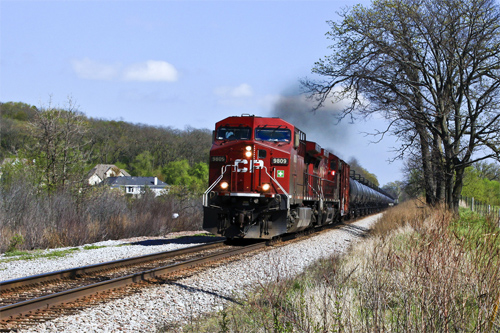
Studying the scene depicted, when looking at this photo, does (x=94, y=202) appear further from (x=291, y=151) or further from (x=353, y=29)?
(x=353, y=29)

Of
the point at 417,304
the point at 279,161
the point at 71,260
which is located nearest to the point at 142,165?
the point at 279,161

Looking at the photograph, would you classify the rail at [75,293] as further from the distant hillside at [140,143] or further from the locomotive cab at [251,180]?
the distant hillside at [140,143]

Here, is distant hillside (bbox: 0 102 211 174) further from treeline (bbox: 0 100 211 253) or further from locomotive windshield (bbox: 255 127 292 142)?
locomotive windshield (bbox: 255 127 292 142)

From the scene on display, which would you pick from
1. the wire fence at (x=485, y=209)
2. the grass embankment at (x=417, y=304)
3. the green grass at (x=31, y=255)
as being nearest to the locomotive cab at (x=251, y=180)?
the green grass at (x=31, y=255)

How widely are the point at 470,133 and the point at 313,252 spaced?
8869mm

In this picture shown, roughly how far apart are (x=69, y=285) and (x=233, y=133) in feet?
24.8

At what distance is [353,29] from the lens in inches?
703

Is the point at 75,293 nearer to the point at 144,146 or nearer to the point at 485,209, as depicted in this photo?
the point at 485,209

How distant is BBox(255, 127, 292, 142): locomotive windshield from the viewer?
13789 mm

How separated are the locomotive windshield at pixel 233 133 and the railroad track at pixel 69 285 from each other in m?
4.05

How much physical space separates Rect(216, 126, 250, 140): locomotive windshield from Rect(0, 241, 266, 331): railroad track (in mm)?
4046

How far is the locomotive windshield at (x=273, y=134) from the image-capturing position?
1379 cm

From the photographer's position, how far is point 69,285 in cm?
740

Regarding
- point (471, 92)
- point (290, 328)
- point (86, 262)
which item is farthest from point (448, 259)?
point (471, 92)
